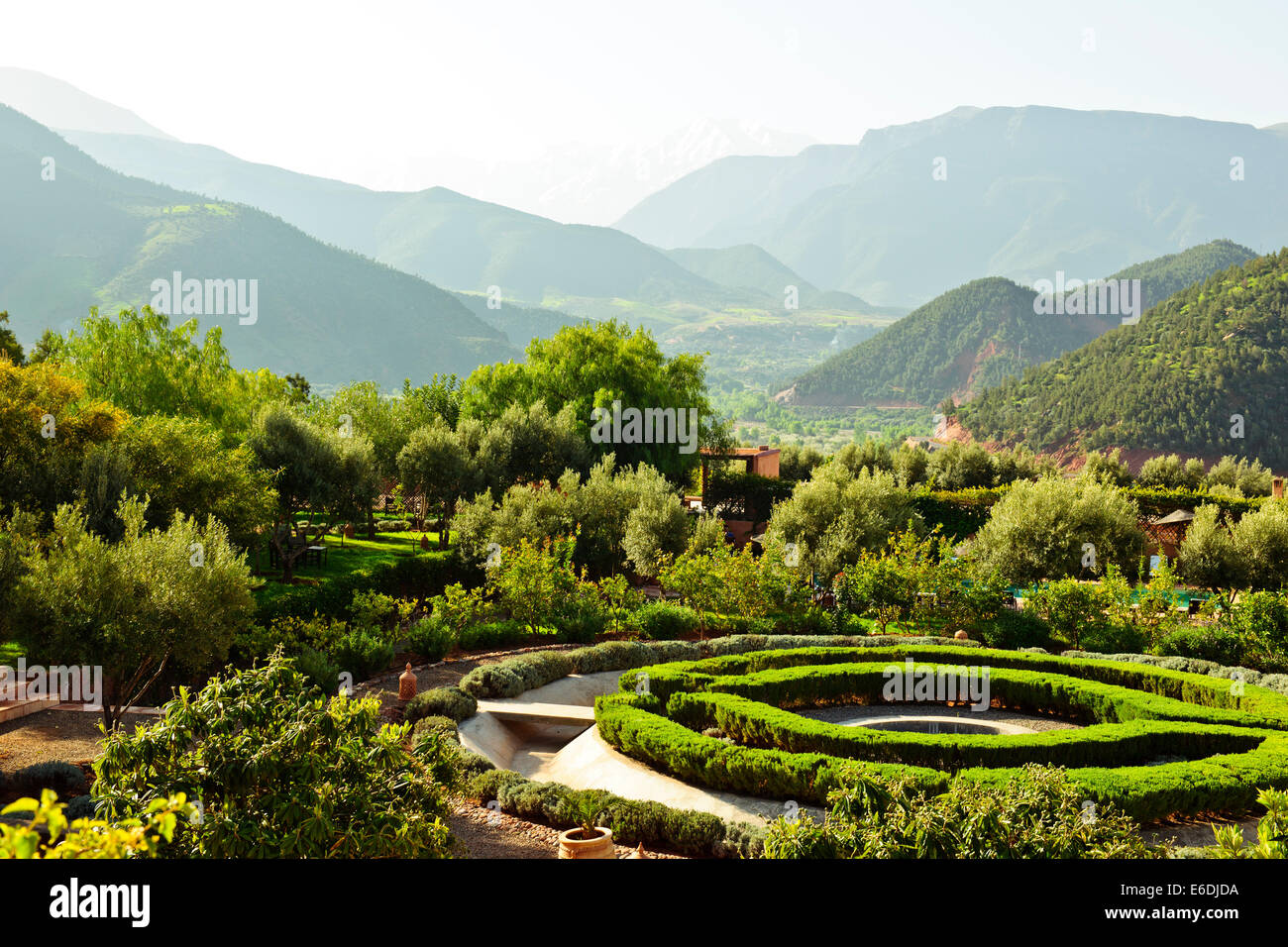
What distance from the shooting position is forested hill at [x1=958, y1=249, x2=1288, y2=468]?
95.6 metres

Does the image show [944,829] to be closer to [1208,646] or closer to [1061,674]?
[1061,674]

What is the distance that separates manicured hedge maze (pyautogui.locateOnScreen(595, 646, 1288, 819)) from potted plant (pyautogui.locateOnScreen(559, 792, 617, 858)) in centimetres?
213

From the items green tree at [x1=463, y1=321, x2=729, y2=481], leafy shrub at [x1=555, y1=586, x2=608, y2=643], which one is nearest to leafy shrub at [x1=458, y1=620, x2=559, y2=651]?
leafy shrub at [x1=555, y1=586, x2=608, y2=643]

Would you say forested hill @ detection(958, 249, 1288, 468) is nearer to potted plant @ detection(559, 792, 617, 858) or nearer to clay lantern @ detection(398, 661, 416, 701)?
clay lantern @ detection(398, 661, 416, 701)

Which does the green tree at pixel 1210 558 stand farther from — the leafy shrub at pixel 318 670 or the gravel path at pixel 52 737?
the gravel path at pixel 52 737

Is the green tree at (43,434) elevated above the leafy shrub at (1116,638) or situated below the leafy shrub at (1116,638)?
above

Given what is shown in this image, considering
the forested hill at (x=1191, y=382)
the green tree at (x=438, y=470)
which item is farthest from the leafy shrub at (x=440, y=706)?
the forested hill at (x=1191, y=382)

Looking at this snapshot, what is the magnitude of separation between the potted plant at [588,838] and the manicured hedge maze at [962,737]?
2.13m

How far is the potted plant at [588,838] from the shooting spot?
463 inches
